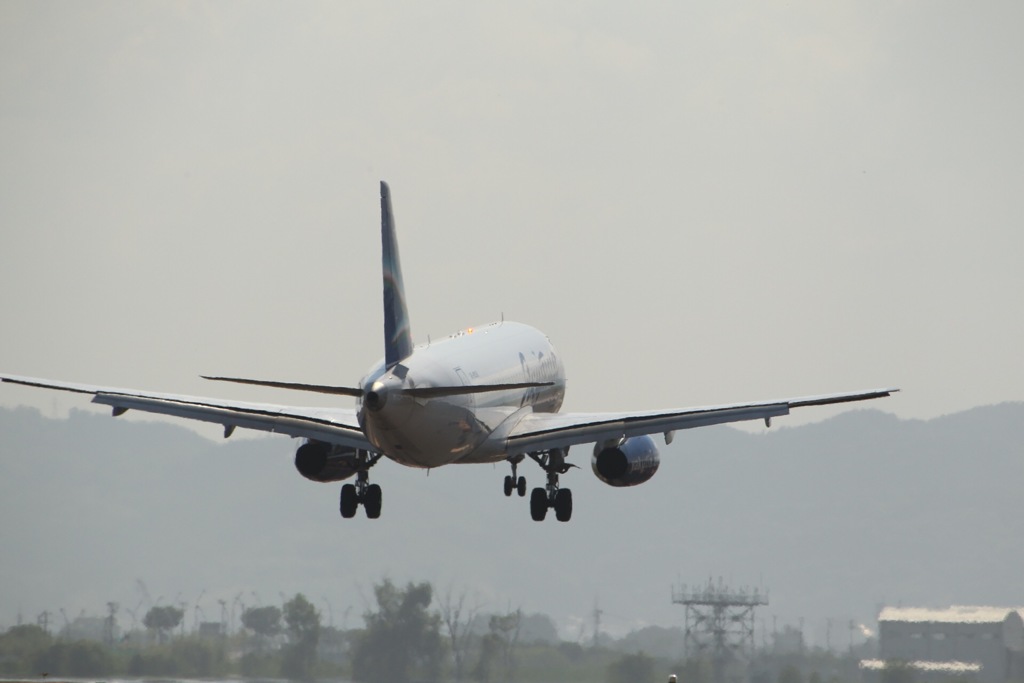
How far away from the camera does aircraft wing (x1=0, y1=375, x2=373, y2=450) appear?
48719 mm

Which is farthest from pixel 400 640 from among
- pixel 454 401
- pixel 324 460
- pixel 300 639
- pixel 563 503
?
pixel 454 401

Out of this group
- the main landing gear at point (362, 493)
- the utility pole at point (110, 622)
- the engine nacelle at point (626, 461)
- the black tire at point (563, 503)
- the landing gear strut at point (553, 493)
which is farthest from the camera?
the utility pole at point (110, 622)

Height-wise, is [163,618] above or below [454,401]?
below

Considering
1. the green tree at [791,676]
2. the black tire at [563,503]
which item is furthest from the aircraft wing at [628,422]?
the green tree at [791,676]

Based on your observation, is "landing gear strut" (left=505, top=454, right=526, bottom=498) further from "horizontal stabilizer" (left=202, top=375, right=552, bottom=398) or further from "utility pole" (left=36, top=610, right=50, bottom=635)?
"utility pole" (left=36, top=610, right=50, bottom=635)

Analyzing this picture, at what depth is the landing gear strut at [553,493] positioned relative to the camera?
179 feet

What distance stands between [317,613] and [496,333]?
3142 cm

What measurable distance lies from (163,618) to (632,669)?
95.3 ft

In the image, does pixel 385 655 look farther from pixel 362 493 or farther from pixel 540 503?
pixel 362 493

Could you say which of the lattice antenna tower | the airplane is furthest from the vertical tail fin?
the lattice antenna tower

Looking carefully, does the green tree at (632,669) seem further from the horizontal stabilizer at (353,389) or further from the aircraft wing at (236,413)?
the horizontal stabilizer at (353,389)

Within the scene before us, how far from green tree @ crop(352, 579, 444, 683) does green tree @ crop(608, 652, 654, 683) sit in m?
8.76

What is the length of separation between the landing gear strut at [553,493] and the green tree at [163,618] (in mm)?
40579

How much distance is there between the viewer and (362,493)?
53.8 m
